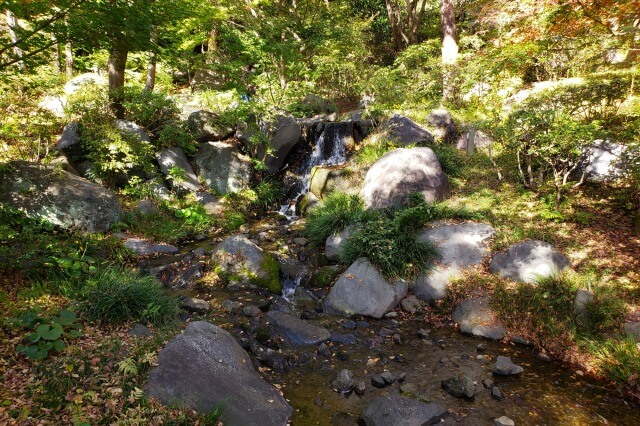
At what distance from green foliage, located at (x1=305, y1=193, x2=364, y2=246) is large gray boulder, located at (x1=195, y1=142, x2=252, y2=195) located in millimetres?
4155

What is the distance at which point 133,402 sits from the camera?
12.4ft

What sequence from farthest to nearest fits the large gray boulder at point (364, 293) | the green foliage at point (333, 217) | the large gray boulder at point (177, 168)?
the large gray boulder at point (177, 168)
the green foliage at point (333, 217)
the large gray boulder at point (364, 293)

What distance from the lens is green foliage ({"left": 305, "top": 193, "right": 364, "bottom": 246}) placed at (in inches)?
384

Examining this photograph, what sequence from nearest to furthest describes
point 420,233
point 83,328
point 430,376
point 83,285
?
point 83,328 → point 430,376 → point 83,285 → point 420,233

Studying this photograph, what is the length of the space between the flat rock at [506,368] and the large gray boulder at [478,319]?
937 mm

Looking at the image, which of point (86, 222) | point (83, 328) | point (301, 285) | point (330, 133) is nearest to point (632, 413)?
point (301, 285)

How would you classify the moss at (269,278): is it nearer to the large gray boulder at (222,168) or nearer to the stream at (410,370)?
the stream at (410,370)

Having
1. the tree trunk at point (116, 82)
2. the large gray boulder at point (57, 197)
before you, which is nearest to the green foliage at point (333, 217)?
the large gray boulder at point (57, 197)

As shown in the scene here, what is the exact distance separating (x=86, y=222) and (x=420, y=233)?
8460mm

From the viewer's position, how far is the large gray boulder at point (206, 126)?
13250 millimetres

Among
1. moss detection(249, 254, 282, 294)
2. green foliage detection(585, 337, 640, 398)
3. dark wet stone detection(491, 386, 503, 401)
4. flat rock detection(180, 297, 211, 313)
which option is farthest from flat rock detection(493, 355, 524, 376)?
flat rock detection(180, 297, 211, 313)

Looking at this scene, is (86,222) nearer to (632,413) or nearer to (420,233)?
(420,233)

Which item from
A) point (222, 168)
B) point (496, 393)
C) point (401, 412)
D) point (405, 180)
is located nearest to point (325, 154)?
point (222, 168)

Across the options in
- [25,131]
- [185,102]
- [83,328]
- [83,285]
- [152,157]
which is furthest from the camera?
[185,102]
